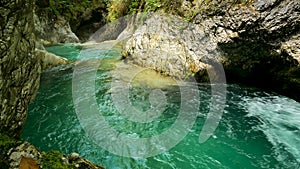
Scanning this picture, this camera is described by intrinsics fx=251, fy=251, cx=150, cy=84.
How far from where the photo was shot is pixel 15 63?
2.94m

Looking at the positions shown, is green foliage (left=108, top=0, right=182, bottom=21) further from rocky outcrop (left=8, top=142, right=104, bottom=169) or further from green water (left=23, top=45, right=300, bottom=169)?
rocky outcrop (left=8, top=142, right=104, bottom=169)

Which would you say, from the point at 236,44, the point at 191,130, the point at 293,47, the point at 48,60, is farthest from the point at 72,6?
the point at 191,130

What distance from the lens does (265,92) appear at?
6.88 m

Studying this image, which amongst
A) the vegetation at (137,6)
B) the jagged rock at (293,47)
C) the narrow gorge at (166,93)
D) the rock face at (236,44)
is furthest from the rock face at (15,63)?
the jagged rock at (293,47)

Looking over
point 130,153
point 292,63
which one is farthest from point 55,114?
point 292,63

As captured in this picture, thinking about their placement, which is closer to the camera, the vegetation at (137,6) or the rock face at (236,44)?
the rock face at (236,44)

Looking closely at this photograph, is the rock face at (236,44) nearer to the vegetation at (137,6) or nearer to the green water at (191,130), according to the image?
the vegetation at (137,6)

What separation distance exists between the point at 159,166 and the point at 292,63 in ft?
14.6

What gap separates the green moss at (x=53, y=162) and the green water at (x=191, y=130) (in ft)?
4.36

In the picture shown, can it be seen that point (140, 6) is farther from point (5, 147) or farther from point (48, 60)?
point (5, 147)

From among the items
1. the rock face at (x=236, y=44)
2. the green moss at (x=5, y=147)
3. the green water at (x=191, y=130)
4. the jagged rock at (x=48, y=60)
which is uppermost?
the rock face at (x=236, y=44)

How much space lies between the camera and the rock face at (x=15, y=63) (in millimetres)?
2686

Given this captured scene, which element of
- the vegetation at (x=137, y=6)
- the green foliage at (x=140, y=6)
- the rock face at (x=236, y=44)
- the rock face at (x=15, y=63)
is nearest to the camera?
the rock face at (x=15, y=63)

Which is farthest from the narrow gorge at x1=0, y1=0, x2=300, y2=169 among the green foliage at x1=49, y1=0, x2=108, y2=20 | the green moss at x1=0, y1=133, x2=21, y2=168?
the green foliage at x1=49, y1=0, x2=108, y2=20
